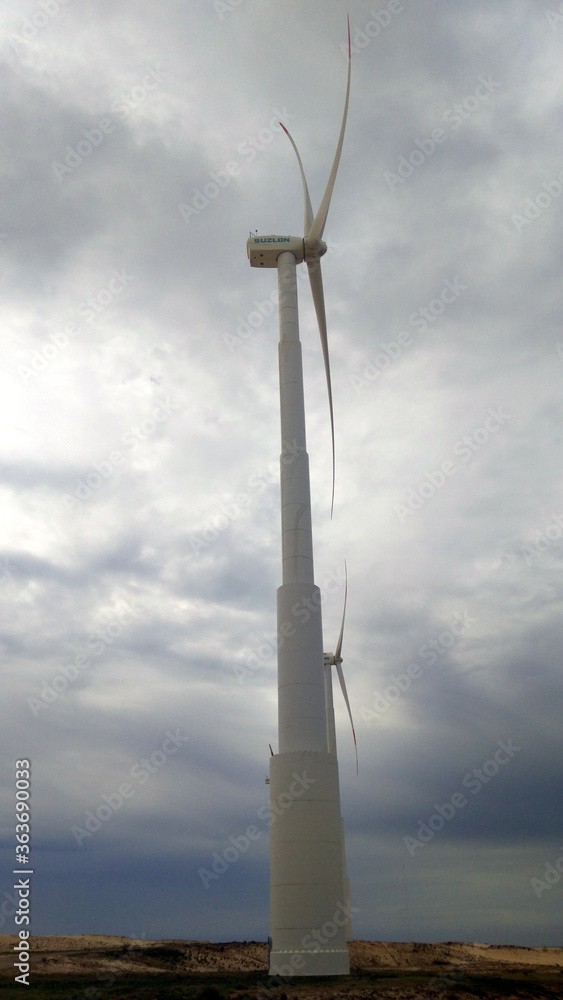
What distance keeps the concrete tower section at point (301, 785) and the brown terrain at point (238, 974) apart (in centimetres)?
147

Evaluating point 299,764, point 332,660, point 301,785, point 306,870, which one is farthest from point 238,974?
point 332,660

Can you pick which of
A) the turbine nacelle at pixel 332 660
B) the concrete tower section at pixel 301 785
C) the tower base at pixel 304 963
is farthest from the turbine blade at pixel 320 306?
the turbine nacelle at pixel 332 660

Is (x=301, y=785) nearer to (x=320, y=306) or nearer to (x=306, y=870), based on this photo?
(x=306, y=870)

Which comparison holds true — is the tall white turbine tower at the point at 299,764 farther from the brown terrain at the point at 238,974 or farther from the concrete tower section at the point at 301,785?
the brown terrain at the point at 238,974

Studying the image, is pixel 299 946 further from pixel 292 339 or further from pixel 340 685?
pixel 340 685

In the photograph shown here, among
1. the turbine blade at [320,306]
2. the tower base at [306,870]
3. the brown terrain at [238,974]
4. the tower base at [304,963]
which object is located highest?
Answer: the turbine blade at [320,306]

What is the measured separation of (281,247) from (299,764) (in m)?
27.2

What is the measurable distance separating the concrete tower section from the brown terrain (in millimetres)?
1467

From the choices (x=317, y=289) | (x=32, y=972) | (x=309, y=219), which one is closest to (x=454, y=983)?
(x=32, y=972)

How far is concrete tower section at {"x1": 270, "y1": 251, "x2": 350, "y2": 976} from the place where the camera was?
94.4 feet

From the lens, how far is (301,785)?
3011 cm

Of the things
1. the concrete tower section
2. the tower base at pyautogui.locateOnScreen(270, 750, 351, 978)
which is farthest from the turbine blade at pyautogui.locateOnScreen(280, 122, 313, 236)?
the tower base at pyautogui.locateOnScreen(270, 750, 351, 978)

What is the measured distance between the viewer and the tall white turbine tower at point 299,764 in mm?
28828

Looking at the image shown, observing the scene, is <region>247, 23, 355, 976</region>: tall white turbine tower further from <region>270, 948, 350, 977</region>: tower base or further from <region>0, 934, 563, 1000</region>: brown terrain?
<region>0, 934, 563, 1000</region>: brown terrain
